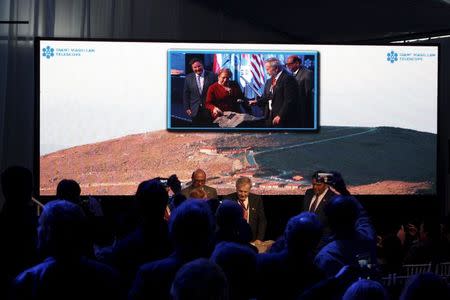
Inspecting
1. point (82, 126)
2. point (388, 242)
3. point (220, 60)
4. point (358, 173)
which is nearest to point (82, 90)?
point (82, 126)

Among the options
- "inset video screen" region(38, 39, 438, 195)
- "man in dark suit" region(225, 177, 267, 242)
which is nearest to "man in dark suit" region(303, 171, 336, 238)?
"man in dark suit" region(225, 177, 267, 242)

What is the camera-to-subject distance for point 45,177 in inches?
357

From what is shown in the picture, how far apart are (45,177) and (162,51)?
5.95 ft

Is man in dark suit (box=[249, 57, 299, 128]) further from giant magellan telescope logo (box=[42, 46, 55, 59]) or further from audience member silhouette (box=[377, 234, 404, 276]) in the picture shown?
audience member silhouette (box=[377, 234, 404, 276])

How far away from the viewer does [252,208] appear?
7684mm

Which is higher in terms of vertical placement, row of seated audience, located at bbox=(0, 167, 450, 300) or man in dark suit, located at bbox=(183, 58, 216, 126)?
man in dark suit, located at bbox=(183, 58, 216, 126)

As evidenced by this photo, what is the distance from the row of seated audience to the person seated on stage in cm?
465

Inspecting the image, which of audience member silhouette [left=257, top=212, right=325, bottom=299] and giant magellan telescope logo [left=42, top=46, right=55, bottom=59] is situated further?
giant magellan telescope logo [left=42, top=46, right=55, bottom=59]

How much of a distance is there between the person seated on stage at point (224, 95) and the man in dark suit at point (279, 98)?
0.63 ft

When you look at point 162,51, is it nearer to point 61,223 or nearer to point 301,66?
point 301,66

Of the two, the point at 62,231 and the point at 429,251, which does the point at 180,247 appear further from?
the point at 429,251

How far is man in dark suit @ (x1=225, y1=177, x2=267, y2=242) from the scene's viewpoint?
7.54 m

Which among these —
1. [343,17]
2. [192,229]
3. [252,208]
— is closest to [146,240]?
[192,229]

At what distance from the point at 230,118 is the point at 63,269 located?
6594mm
